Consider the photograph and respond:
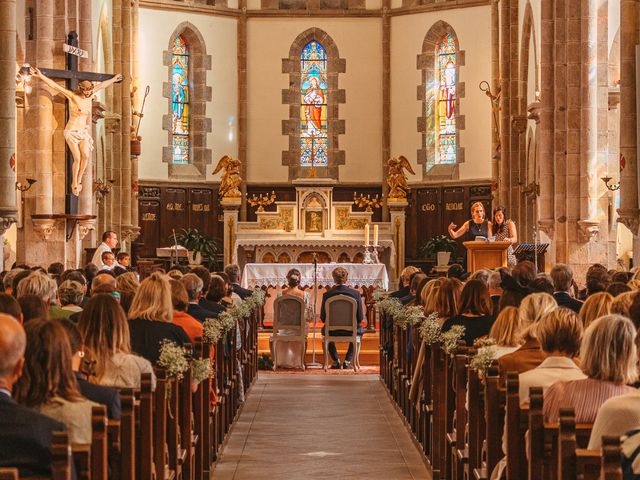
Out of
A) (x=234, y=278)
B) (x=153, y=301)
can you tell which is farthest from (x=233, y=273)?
Answer: (x=153, y=301)

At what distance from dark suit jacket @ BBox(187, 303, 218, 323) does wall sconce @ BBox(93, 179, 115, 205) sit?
13.1 metres

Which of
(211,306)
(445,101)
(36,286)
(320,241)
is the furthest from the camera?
(445,101)

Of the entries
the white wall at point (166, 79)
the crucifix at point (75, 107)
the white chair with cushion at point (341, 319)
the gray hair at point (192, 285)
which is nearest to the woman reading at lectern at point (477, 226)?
the white chair with cushion at point (341, 319)

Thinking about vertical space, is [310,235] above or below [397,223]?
below

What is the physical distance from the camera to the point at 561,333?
5.83 metres

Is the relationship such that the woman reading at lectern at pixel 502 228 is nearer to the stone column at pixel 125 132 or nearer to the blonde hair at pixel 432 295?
the blonde hair at pixel 432 295

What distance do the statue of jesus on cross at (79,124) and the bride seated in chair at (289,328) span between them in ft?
14.4

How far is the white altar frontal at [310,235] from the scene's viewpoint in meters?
25.1

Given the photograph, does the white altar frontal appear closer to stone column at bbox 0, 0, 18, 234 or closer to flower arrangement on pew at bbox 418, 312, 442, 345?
stone column at bbox 0, 0, 18, 234

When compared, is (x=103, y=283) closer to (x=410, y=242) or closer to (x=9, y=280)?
(x=9, y=280)

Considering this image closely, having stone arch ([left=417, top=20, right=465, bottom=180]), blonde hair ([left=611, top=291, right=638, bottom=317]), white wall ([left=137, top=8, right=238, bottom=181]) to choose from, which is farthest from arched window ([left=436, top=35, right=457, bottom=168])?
blonde hair ([left=611, top=291, right=638, bottom=317])

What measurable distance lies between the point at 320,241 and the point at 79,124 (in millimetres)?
Result: 7975

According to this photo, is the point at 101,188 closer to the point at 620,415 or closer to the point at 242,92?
the point at 242,92

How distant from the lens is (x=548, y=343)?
5.88 metres
